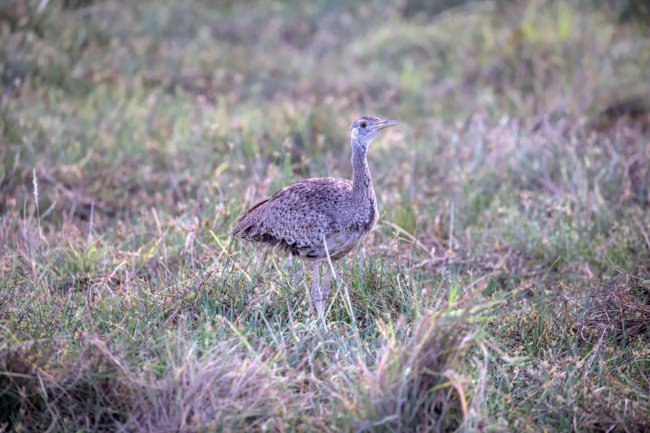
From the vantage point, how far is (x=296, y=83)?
10.2m

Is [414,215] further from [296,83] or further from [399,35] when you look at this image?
[399,35]

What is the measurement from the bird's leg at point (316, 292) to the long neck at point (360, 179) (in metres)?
0.50

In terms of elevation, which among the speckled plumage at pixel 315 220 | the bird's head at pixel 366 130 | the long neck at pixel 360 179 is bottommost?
the speckled plumage at pixel 315 220

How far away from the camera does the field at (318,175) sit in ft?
12.9

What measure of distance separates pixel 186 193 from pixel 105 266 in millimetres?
1771

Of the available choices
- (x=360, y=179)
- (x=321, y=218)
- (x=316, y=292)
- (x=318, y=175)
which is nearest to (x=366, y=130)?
(x=360, y=179)

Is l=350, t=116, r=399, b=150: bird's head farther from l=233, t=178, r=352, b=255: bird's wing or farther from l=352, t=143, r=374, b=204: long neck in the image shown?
l=233, t=178, r=352, b=255: bird's wing

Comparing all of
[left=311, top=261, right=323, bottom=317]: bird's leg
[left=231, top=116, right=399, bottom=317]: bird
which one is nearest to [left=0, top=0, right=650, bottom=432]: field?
[left=311, top=261, right=323, bottom=317]: bird's leg

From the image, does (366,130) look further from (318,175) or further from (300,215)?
(318,175)

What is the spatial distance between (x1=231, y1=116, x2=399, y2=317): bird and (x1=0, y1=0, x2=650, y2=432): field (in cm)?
19

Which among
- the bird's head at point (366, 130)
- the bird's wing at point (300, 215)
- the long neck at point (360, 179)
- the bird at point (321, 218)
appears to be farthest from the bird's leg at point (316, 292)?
the bird's head at point (366, 130)

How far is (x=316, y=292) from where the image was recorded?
192 inches

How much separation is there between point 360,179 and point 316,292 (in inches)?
31.4

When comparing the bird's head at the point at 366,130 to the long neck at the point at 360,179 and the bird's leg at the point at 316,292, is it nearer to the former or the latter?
the long neck at the point at 360,179
